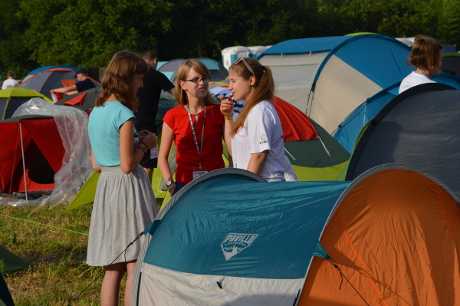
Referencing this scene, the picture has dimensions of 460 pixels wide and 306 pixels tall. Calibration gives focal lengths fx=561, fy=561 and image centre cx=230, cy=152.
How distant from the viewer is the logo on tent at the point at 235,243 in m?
2.45

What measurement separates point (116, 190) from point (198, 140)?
34.6 inches

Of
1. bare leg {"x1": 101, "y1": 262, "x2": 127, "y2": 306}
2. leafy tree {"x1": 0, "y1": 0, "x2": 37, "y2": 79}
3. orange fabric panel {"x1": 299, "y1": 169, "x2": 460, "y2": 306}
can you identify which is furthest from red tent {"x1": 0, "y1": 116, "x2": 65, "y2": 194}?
leafy tree {"x1": 0, "y1": 0, "x2": 37, "y2": 79}

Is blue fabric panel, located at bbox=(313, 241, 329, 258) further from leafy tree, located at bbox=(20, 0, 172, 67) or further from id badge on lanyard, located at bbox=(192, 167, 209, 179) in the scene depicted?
leafy tree, located at bbox=(20, 0, 172, 67)

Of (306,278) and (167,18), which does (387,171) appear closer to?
(306,278)

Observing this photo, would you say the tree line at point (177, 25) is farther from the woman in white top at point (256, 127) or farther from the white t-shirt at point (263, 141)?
the white t-shirt at point (263, 141)

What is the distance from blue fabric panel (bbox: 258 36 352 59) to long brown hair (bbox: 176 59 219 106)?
17.2 ft

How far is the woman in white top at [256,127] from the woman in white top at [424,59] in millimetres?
1838

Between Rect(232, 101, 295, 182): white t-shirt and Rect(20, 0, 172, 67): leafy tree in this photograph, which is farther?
Rect(20, 0, 172, 67): leafy tree

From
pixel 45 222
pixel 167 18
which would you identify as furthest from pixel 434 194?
pixel 167 18

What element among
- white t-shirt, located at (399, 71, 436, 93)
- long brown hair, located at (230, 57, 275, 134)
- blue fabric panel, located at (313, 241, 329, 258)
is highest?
long brown hair, located at (230, 57, 275, 134)

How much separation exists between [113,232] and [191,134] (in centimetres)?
99

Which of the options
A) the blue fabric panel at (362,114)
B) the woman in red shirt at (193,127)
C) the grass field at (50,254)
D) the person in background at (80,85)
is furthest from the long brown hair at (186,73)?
the person in background at (80,85)

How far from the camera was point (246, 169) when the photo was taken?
3.27 metres

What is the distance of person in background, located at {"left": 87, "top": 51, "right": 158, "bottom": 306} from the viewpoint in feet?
10.00
